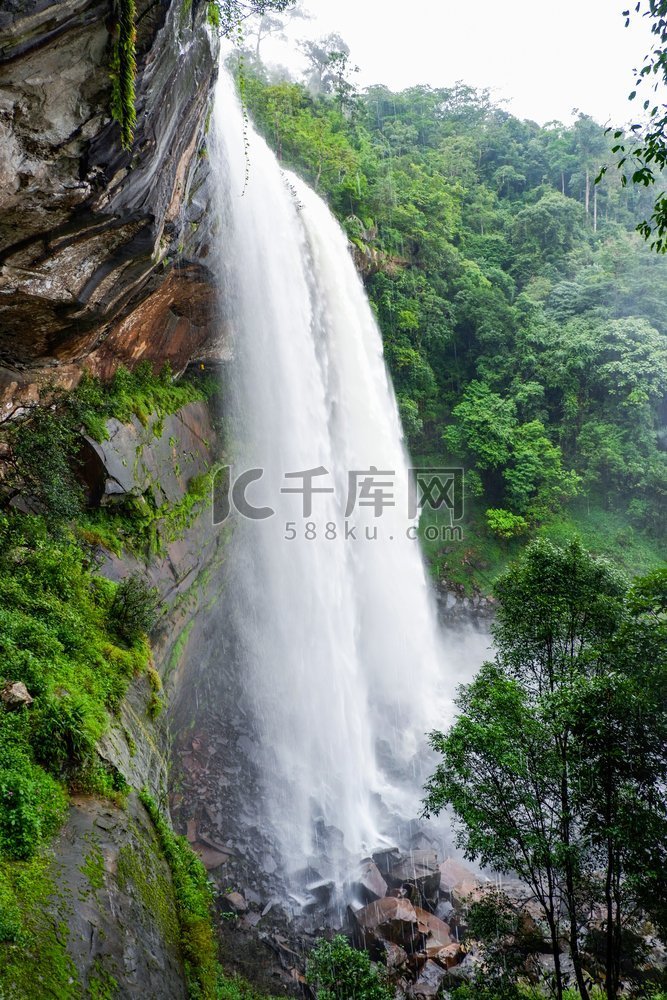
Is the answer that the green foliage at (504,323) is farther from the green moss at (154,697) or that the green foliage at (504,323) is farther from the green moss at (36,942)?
the green moss at (36,942)

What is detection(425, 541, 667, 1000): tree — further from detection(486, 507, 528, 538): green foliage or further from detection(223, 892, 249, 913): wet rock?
detection(486, 507, 528, 538): green foliage

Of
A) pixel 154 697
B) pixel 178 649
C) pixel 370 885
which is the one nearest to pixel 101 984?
pixel 154 697

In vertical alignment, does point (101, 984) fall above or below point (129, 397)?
below

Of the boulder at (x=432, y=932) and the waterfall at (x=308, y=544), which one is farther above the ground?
the waterfall at (x=308, y=544)

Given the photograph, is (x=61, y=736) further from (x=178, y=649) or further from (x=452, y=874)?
(x=452, y=874)

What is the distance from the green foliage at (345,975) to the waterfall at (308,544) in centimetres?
372

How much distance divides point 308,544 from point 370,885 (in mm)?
6407

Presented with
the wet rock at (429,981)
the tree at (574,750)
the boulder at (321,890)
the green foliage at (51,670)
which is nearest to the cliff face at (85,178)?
the green foliage at (51,670)

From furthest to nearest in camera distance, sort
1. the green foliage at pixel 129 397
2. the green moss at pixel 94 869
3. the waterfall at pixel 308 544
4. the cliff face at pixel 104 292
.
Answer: the waterfall at pixel 308 544
the green foliage at pixel 129 397
the green moss at pixel 94 869
the cliff face at pixel 104 292

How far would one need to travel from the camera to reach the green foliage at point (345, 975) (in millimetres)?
5426

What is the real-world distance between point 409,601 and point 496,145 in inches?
1066

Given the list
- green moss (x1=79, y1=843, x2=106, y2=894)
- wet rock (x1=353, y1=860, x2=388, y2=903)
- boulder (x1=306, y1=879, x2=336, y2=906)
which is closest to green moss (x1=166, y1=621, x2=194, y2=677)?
boulder (x1=306, y1=879, x2=336, y2=906)

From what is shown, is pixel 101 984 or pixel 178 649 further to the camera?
pixel 178 649

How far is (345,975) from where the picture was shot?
552 cm
